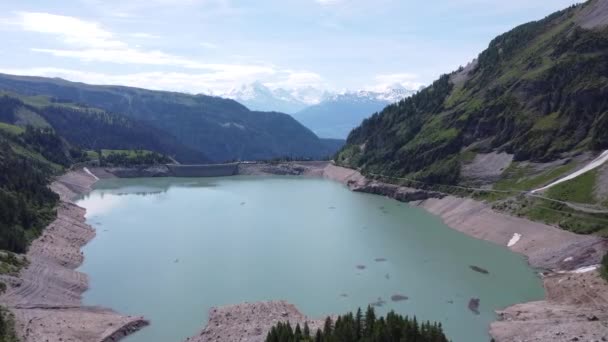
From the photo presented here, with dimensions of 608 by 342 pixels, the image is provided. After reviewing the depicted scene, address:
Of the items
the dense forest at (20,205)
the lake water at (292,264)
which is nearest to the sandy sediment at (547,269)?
the lake water at (292,264)

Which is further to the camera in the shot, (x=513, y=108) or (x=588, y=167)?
(x=513, y=108)

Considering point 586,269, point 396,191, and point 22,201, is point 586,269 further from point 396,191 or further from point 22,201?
point 22,201

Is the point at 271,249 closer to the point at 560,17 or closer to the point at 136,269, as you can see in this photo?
the point at 136,269

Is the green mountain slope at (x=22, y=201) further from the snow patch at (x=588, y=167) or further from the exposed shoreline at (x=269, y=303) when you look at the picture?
the snow patch at (x=588, y=167)

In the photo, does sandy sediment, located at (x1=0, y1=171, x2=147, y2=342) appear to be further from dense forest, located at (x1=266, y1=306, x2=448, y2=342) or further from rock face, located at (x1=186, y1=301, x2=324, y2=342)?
dense forest, located at (x1=266, y1=306, x2=448, y2=342)

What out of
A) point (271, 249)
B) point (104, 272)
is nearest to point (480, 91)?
point (271, 249)

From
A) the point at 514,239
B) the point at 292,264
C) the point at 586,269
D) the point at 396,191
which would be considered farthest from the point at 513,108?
the point at 292,264
